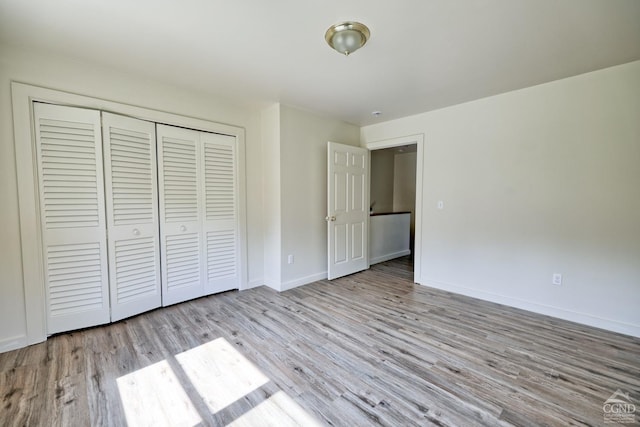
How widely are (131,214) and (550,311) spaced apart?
437 centimetres

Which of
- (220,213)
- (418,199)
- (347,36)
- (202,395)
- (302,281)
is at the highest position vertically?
(347,36)

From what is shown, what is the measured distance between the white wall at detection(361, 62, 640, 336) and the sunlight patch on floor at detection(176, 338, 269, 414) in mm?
2725

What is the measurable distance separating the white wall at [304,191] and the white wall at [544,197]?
4.71 ft

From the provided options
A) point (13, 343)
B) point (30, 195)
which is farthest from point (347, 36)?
point (13, 343)

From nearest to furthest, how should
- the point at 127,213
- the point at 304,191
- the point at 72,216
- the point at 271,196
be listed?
the point at 72,216 < the point at 127,213 < the point at 271,196 < the point at 304,191

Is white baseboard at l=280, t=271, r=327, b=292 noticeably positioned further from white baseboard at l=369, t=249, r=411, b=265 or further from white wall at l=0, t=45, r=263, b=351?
white wall at l=0, t=45, r=263, b=351

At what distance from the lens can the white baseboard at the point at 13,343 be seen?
81.1 inches

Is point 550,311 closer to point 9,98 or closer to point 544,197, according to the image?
point 544,197

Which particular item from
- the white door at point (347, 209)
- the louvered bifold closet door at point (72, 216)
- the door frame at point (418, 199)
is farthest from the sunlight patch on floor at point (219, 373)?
the door frame at point (418, 199)

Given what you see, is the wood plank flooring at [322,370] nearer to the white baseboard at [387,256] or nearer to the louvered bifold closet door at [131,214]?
the louvered bifold closet door at [131,214]

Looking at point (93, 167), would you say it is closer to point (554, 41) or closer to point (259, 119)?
point (259, 119)

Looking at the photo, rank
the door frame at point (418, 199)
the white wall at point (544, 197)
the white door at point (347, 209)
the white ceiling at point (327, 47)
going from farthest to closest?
the white door at point (347, 209)
the door frame at point (418, 199)
the white wall at point (544, 197)
the white ceiling at point (327, 47)

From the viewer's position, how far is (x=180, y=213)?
2.96 metres

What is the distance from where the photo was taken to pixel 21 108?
2078 millimetres
